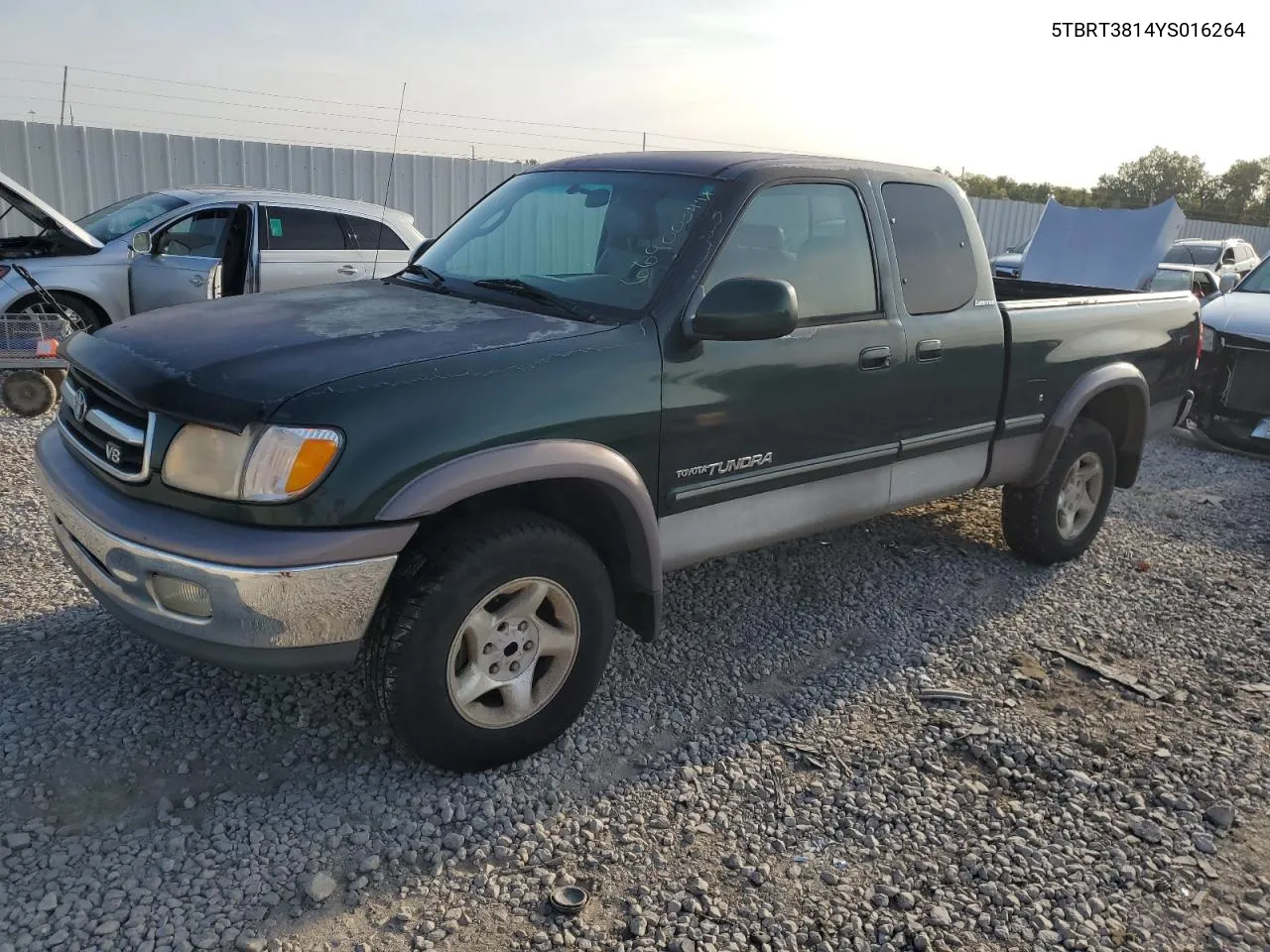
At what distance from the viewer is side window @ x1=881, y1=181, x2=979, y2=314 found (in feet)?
13.4

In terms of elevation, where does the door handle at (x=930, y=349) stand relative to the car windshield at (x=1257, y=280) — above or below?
below

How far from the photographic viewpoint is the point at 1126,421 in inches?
213

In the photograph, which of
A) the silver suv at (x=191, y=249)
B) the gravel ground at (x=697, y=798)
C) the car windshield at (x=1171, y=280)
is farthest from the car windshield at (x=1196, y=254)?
the gravel ground at (x=697, y=798)

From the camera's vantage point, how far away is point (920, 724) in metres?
3.57

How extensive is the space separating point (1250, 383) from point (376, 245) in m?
7.84

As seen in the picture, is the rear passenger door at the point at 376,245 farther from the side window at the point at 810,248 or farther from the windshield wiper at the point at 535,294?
the side window at the point at 810,248

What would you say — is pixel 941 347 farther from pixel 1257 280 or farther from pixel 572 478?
pixel 1257 280

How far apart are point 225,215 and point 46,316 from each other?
6.32 ft

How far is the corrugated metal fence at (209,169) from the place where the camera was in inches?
481

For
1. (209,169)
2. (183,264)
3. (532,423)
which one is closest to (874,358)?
(532,423)

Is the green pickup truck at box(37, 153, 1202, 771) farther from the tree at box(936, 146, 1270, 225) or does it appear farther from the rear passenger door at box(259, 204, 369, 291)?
the tree at box(936, 146, 1270, 225)

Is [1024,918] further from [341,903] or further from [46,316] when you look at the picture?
[46,316]

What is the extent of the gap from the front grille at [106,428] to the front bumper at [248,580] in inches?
4.6

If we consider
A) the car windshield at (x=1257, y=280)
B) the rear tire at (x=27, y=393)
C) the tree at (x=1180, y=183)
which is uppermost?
the tree at (x=1180, y=183)
